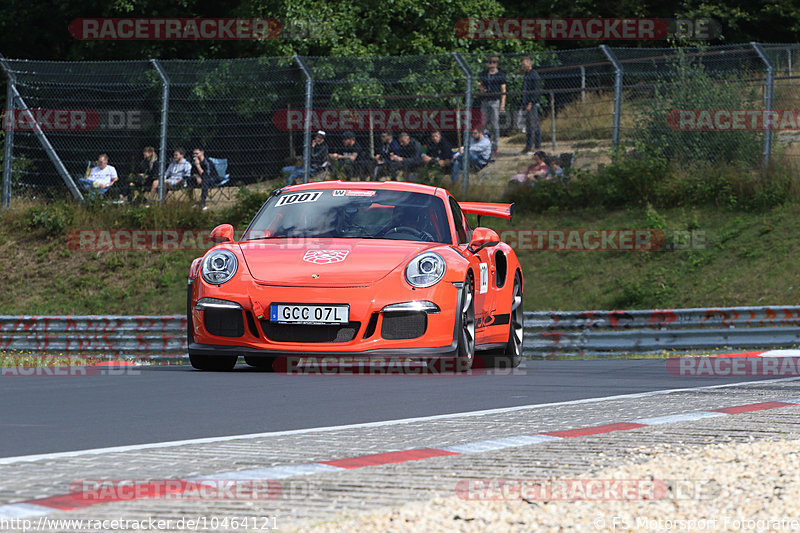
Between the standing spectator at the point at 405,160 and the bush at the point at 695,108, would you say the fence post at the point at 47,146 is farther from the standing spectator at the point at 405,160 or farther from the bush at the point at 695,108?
the bush at the point at 695,108

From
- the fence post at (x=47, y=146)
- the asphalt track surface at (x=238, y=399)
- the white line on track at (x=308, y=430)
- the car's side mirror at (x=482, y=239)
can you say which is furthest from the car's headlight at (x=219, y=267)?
the fence post at (x=47, y=146)

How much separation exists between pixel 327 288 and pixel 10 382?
2.35 metres

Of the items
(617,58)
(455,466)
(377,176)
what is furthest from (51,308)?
(455,466)

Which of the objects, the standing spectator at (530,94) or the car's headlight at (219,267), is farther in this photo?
the standing spectator at (530,94)

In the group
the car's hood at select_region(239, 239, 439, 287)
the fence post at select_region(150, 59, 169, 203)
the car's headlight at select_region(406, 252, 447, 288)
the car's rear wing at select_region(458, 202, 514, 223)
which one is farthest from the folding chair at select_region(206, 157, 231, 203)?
the car's headlight at select_region(406, 252, 447, 288)

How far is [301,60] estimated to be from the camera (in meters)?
20.2

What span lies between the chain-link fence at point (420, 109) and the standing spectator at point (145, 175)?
0.15 metres

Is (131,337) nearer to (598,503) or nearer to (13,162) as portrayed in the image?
(13,162)

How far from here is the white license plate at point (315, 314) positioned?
8562 mm

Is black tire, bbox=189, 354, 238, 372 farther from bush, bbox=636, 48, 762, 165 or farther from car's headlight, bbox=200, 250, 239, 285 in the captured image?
bush, bbox=636, 48, 762, 165

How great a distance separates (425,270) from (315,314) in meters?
0.87

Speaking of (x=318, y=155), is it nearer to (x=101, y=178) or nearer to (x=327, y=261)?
(x=101, y=178)

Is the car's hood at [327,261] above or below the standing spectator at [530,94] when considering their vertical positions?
below

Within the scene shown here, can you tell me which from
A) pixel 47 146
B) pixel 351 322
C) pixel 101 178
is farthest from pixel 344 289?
pixel 47 146
